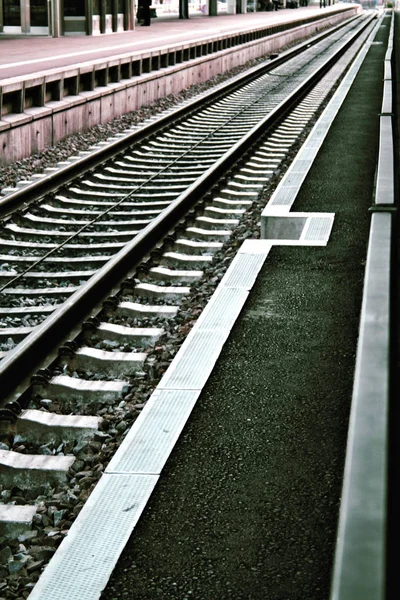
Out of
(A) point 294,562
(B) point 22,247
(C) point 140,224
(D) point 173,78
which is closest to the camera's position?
(A) point 294,562

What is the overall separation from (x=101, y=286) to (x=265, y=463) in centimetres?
293

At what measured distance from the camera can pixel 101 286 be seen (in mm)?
6699

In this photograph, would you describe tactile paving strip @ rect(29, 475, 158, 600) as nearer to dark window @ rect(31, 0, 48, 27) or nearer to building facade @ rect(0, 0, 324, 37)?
building facade @ rect(0, 0, 324, 37)

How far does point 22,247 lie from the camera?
818cm

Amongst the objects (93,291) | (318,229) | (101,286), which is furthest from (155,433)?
(318,229)

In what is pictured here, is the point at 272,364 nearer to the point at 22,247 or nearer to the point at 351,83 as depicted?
the point at 22,247

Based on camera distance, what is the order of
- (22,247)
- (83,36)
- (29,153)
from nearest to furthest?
(22,247), (29,153), (83,36)

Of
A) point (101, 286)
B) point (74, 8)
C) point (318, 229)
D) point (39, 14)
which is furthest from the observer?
point (74, 8)

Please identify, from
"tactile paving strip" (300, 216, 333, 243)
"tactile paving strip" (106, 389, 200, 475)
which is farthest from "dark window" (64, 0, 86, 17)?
"tactile paving strip" (106, 389, 200, 475)

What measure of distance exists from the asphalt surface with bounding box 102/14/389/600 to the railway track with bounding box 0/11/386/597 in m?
0.44

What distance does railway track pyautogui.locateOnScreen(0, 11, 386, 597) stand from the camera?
14.9 feet

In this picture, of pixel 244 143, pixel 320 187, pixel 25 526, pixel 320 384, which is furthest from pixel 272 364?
pixel 244 143

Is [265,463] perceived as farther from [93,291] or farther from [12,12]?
[12,12]

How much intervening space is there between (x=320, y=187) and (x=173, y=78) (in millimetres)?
12712
